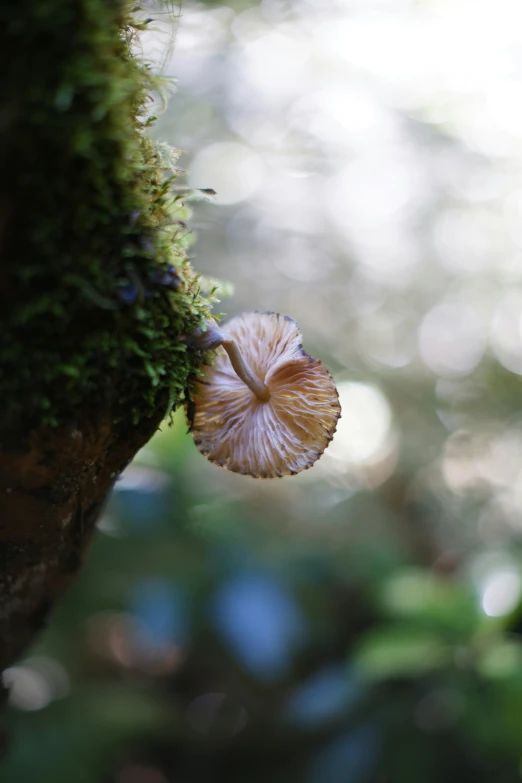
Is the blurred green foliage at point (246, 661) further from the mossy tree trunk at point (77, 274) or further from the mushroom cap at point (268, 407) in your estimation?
the mossy tree trunk at point (77, 274)

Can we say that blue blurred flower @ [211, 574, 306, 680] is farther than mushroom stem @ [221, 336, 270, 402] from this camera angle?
Yes

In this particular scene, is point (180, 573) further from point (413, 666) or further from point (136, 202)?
point (136, 202)

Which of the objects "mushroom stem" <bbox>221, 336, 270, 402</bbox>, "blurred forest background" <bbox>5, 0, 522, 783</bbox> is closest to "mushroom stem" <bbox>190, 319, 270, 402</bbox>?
"mushroom stem" <bbox>221, 336, 270, 402</bbox>

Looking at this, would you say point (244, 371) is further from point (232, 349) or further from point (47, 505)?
point (47, 505)

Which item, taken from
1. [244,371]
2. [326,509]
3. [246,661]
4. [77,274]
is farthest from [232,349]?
[326,509]

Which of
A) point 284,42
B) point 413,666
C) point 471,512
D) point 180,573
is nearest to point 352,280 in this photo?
point 284,42

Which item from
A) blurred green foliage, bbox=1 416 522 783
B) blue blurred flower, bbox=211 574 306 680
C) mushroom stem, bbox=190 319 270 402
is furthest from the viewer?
blue blurred flower, bbox=211 574 306 680

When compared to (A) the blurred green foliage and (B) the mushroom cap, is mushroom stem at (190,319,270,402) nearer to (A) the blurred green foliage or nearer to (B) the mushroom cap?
(B) the mushroom cap
